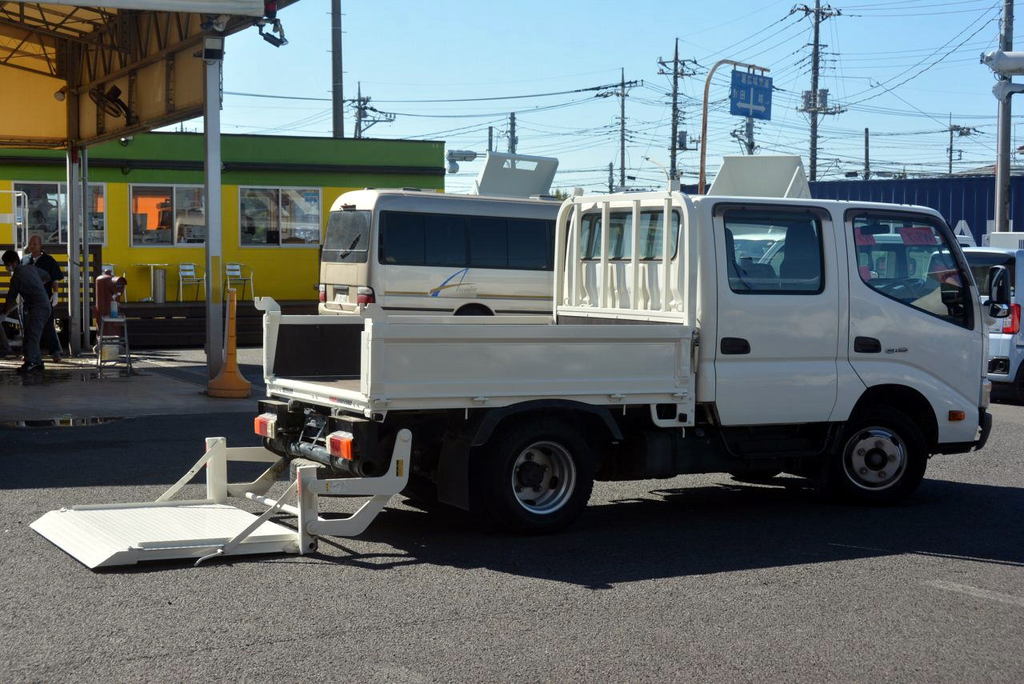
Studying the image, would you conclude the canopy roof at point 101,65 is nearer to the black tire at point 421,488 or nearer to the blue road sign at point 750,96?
the black tire at point 421,488

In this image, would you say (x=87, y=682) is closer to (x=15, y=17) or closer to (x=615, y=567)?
(x=615, y=567)

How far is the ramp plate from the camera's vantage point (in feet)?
22.7

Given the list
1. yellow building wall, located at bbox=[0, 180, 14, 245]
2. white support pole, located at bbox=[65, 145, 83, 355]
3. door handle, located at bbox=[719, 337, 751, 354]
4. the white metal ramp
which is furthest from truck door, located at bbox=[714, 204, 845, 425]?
yellow building wall, located at bbox=[0, 180, 14, 245]

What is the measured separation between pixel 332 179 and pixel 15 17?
33.4ft

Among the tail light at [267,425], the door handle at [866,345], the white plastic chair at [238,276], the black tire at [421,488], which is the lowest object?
the black tire at [421,488]

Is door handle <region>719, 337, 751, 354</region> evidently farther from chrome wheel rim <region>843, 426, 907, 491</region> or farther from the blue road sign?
the blue road sign

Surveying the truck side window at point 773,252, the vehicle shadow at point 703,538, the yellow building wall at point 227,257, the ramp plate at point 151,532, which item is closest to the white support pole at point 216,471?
the ramp plate at point 151,532

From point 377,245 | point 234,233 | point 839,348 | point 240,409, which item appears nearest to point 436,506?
point 839,348

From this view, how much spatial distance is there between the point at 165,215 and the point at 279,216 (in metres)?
2.49

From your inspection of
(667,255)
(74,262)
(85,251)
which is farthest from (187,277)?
(667,255)

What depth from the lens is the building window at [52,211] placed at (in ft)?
85.8

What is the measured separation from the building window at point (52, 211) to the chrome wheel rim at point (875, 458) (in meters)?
20.7

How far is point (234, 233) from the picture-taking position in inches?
1096

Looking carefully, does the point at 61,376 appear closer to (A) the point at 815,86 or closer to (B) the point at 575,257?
(B) the point at 575,257
